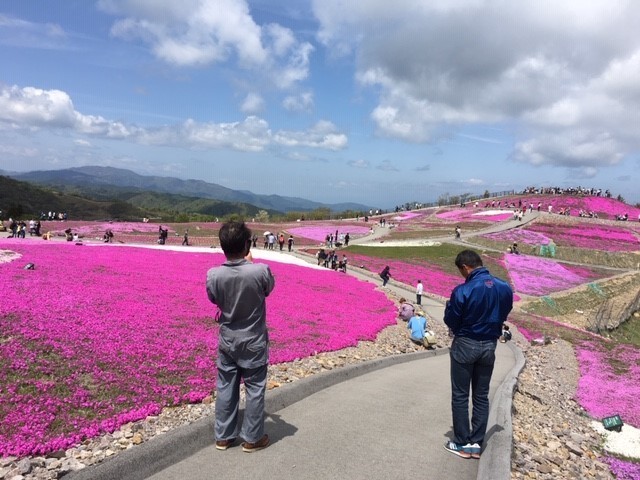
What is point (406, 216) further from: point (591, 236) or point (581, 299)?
point (581, 299)

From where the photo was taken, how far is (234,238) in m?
5.32

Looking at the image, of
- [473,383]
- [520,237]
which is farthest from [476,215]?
[473,383]

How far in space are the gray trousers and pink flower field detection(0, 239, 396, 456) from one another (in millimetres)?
1552

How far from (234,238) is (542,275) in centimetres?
4200

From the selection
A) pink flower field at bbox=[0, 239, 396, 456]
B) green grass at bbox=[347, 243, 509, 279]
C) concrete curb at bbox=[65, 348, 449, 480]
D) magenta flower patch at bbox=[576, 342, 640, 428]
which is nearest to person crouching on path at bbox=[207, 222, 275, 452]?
concrete curb at bbox=[65, 348, 449, 480]

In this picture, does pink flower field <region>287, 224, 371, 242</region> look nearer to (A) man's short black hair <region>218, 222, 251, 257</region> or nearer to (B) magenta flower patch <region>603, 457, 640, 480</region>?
(B) magenta flower patch <region>603, 457, 640, 480</region>

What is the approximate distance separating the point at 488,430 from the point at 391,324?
1116cm

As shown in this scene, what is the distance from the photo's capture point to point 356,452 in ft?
19.0

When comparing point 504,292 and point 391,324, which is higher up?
point 504,292

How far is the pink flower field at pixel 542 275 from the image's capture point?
3709 cm

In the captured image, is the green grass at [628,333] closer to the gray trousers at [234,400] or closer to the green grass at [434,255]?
the green grass at [434,255]

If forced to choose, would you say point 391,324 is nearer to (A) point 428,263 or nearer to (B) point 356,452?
(B) point 356,452

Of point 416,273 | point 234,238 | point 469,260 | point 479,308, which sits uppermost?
point 234,238

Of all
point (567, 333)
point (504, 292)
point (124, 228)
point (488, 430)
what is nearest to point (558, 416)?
point (488, 430)
